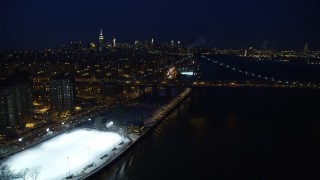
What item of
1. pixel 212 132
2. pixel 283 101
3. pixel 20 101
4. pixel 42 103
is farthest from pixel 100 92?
pixel 283 101

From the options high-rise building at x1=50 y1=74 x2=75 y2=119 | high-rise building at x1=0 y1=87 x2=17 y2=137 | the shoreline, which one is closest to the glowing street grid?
the shoreline

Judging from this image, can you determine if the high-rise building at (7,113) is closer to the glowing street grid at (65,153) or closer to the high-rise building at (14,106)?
the high-rise building at (14,106)

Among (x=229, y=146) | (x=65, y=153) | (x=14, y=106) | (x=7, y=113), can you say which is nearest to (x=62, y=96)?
(x=14, y=106)

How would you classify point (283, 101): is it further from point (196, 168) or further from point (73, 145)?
point (73, 145)

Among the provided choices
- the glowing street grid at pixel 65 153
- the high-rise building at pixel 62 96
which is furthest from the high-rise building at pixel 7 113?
the high-rise building at pixel 62 96

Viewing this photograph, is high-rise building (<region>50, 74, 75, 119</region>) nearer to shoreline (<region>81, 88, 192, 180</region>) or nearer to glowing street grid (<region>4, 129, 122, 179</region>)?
glowing street grid (<region>4, 129, 122, 179</region>)

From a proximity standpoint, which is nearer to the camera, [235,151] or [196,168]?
[196,168]
